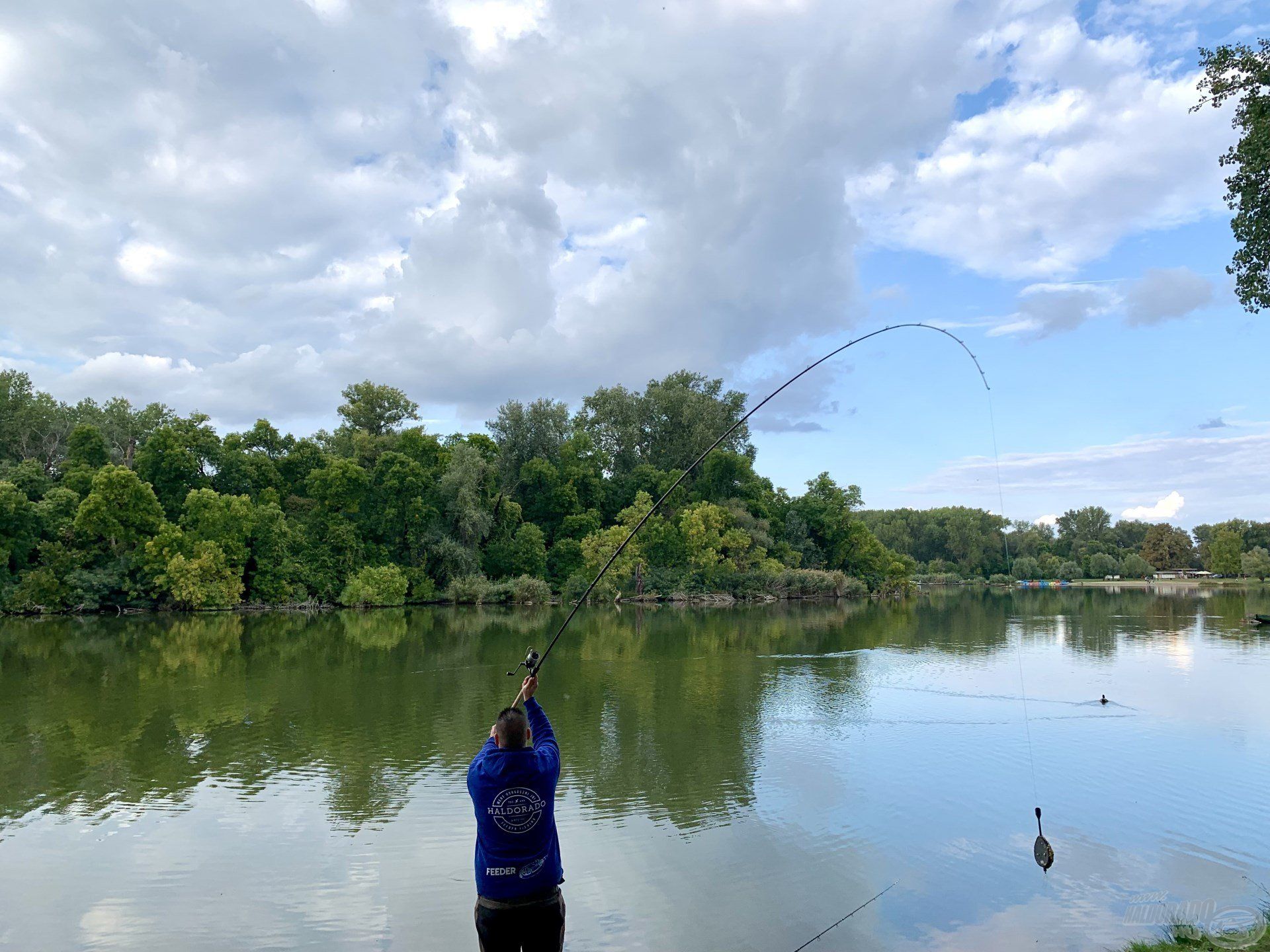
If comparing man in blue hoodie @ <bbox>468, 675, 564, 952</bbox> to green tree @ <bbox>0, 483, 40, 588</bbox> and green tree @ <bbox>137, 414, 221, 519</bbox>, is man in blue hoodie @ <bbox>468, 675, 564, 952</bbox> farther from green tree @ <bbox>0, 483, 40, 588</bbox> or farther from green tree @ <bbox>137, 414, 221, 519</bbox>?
green tree @ <bbox>137, 414, 221, 519</bbox>

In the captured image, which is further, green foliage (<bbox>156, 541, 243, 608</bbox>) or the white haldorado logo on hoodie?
green foliage (<bbox>156, 541, 243, 608</bbox>)

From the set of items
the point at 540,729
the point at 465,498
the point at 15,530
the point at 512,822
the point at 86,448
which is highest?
the point at 86,448

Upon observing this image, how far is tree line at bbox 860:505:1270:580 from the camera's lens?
98.9 meters

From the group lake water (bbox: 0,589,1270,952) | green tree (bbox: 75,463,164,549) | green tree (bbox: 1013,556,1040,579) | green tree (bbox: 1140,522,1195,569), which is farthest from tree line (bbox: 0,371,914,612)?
green tree (bbox: 1140,522,1195,569)

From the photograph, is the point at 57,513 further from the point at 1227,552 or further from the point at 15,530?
the point at 1227,552

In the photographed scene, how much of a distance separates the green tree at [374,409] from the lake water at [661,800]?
44.1 meters

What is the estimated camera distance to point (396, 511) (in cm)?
5469

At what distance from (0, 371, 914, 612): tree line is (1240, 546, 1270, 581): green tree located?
43.2 metres

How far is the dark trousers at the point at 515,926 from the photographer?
4.30m

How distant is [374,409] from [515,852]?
6693 centimetres

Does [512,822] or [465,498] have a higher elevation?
[465,498]

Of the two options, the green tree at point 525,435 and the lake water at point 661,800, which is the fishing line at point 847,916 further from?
the green tree at point 525,435

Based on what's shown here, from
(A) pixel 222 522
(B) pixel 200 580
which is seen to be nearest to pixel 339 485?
(A) pixel 222 522

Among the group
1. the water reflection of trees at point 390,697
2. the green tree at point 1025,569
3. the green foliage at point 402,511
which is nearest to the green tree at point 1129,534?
the green tree at point 1025,569
